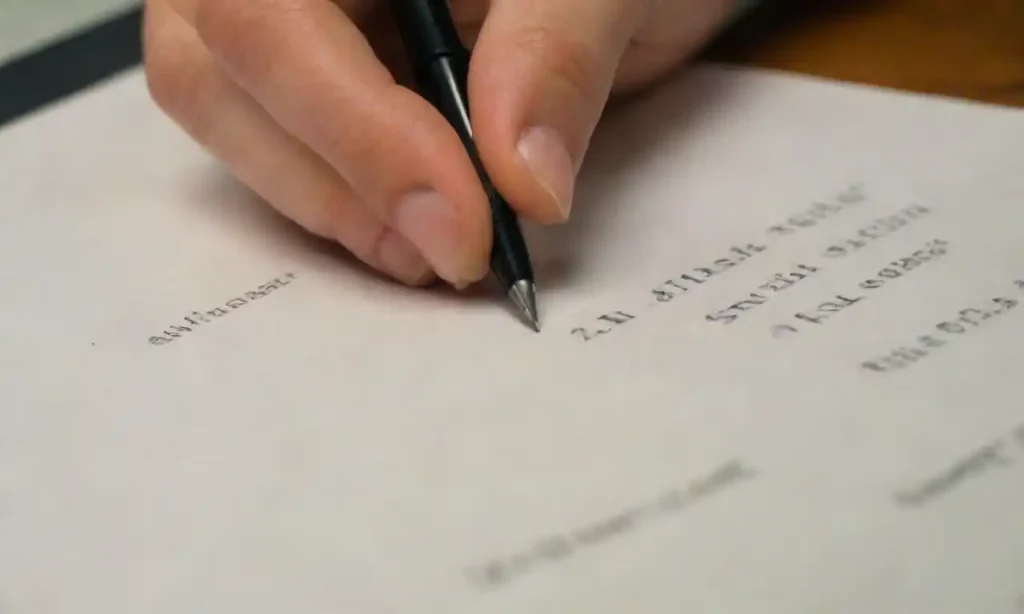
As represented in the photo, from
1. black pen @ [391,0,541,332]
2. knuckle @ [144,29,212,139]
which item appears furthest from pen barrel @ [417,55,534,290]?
knuckle @ [144,29,212,139]

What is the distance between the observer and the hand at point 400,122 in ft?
1.14

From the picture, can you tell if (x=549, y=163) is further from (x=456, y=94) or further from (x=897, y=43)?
(x=897, y=43)

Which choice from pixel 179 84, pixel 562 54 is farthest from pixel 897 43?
pixel 179 84

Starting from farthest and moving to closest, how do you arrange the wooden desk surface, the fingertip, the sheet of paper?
the wooden desk surface, the fingertip, the sheet of paper

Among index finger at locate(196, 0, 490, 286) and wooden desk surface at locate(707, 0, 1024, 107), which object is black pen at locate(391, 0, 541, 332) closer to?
index finger at locate(196, 0, 490, 286)

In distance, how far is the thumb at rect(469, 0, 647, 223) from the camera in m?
0.35

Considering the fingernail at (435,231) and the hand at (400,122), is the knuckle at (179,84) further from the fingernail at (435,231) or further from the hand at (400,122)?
the fingernail at (435,231)

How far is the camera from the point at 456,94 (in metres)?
0.38

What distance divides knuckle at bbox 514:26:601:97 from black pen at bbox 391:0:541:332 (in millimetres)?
32

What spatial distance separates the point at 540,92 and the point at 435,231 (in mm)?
62

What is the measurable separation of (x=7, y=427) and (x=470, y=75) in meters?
0.19

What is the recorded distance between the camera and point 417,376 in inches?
12.4

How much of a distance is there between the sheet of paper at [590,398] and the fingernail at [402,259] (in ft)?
0.04

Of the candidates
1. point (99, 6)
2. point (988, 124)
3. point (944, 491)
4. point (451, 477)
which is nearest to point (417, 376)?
point (451, 477)
